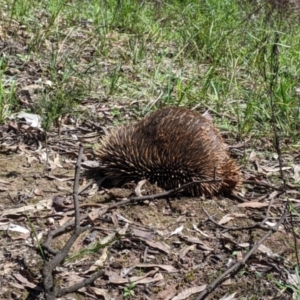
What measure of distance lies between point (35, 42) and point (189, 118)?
225 cm

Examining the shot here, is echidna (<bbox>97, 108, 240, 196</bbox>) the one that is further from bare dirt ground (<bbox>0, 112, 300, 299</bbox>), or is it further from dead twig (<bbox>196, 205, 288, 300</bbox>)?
dead twig (<bbox>196, 205, 288, 300</bbox>)

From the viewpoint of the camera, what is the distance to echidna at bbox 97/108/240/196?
3715mm

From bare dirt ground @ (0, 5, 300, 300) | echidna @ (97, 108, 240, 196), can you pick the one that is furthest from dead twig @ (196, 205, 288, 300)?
echidna @ (97, 108, 240, 196)

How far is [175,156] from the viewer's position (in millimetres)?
3730

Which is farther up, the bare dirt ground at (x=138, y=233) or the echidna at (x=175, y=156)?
the echidna at (x=175, y=156)

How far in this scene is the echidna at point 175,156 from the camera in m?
3.71

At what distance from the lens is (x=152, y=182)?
3789 mm

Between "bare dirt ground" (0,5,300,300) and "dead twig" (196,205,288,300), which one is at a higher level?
"dead twig" (196,205,288,300)

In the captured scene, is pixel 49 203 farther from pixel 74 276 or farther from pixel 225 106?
pixel 225 106

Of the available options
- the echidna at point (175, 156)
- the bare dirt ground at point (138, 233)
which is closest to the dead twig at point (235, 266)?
the bare dirt ground at point (138, 233)

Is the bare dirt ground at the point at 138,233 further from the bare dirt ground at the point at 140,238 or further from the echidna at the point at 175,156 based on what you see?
the echidna at the point at 175,156

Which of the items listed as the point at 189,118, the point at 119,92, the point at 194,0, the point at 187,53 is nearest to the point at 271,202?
the point at 189,118

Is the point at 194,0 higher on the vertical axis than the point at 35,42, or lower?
higher

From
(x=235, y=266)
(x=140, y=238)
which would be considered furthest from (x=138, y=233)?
(x=235, y=266)
